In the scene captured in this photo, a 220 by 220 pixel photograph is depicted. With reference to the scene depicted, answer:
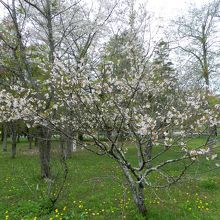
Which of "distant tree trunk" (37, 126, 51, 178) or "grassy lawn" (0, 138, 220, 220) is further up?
"distant tree trunk" (37, 126, 51, 178)

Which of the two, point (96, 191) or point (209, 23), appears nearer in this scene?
point (96, 191)

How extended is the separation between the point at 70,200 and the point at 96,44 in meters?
8.57

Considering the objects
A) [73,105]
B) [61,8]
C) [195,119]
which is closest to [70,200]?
[73,105]

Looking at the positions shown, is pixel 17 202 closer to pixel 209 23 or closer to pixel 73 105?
pixel 73 105

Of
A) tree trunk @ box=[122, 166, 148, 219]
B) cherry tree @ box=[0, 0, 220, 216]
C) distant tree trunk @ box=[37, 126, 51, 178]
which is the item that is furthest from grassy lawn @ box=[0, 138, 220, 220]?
cherry tree @ box=[0, 0, 220, 216]

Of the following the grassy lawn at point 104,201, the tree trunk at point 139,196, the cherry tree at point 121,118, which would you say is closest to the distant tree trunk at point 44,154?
the grassy lawn at point 104,201

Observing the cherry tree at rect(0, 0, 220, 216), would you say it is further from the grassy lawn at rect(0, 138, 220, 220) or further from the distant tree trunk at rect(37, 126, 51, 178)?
the distant tree trunk at rect(37, 126, 51, 178)

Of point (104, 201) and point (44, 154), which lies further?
point (44, 154)

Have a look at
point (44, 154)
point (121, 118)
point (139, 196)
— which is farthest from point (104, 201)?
point (44, 154)

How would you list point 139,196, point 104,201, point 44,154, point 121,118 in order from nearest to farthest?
point 121,118, point 139,196, point 104,201, point 44,154

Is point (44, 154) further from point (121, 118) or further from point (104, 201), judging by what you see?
point (121, 118)

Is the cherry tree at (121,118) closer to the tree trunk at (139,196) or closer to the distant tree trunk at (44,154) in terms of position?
the tree trunk at (139,196)

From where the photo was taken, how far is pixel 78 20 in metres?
11.5

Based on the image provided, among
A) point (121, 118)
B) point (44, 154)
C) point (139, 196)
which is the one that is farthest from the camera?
point (44, 154)
